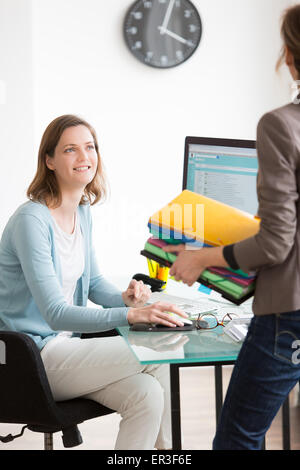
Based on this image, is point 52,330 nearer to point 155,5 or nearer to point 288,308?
point 288,308

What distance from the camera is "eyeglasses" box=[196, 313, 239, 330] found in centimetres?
166

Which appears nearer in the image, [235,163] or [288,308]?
[288,308]

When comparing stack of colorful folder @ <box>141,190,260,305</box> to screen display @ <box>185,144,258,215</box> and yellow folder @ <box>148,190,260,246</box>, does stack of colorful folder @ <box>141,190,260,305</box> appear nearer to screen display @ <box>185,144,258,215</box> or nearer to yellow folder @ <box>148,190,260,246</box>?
yellow folder @ <box>148,190,260,246</box>

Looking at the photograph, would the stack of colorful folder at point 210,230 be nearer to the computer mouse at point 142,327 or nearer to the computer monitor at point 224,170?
the computer mouse at point 142,327

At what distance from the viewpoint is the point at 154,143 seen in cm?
355

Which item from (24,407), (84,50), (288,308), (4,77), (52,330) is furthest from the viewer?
(84,50)

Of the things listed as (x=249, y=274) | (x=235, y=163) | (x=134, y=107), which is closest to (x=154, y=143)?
(x=134, y=107)

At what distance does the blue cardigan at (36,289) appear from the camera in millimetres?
1713

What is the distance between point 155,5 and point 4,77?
94 centimetres

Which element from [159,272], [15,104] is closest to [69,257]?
[159,272]

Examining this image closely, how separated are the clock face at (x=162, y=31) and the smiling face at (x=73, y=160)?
60.8 inches

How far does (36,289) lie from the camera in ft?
5.74

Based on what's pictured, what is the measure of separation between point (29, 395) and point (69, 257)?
0.48 m

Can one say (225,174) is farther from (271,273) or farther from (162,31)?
(162,31)
